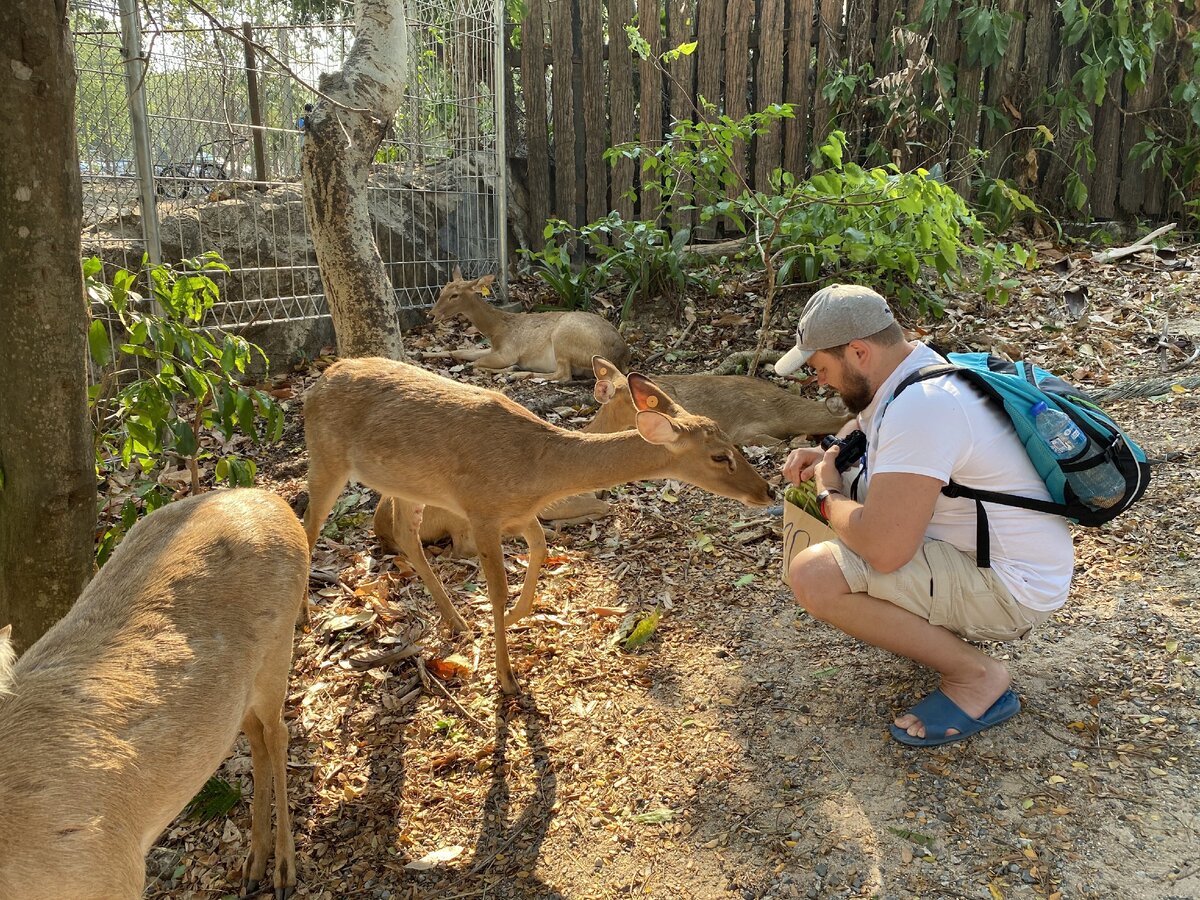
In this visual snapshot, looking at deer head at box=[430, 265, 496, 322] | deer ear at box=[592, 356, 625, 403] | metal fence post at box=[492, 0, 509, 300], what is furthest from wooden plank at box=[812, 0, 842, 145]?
deer ear at box=[592, 356, 625, 403]

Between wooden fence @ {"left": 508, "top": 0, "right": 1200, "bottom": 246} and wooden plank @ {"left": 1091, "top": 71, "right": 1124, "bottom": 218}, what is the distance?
1 centimetres

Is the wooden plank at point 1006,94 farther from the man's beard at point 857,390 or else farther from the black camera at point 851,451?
the man's beard at point 857,390

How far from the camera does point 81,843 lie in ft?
8.01

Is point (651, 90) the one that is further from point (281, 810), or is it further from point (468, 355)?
point (281, 810)

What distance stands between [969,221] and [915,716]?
4362 millimetres

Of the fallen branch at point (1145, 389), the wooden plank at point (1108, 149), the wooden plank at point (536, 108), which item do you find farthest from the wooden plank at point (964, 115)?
the wooden plank at point (536, 108)

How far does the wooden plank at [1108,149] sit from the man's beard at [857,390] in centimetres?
709

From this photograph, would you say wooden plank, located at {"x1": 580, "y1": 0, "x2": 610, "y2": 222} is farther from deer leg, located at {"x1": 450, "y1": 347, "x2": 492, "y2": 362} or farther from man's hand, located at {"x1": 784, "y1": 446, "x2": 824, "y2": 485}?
man's hand, located at {"x1": 784, "y1": 446, "x2": 824, "y2": 485}

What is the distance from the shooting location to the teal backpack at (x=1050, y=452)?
3.22m

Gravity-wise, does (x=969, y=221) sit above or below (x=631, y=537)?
above

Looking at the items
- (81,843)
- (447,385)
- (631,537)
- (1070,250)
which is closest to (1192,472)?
(631,537)

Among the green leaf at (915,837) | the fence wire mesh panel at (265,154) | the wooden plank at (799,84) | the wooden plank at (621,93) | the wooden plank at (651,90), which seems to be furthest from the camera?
the wooden plank at (621,93)

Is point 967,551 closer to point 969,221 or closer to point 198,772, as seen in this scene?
point 198,772

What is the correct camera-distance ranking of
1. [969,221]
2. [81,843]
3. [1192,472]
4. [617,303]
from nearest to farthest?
[81,843] → [1192,472] → [969,221] → [617,303]
